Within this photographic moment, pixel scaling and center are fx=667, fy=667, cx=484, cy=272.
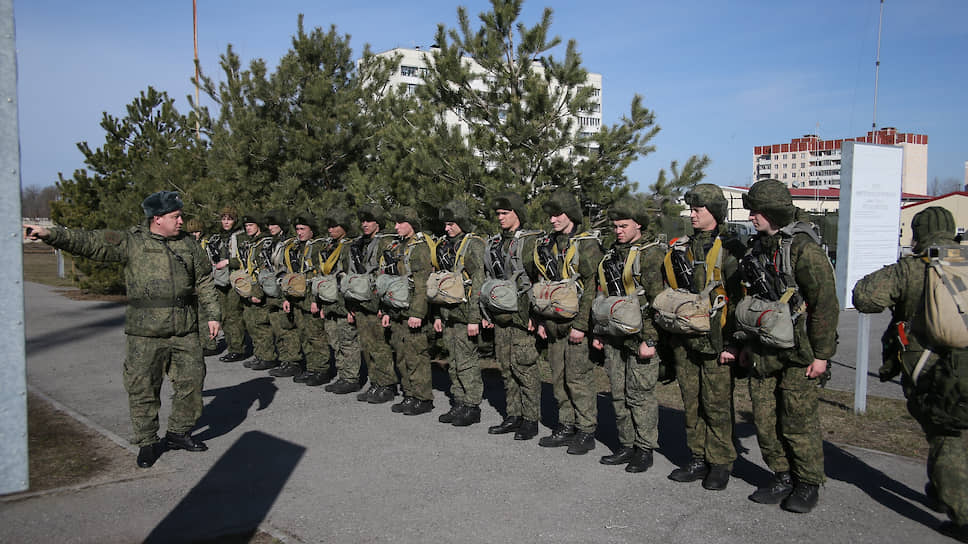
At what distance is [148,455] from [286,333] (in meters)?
3.88

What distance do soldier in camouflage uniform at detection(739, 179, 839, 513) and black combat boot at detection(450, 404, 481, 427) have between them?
2.85 meters

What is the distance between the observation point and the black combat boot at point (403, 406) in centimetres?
708

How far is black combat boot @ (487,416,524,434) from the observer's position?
6.29 metres

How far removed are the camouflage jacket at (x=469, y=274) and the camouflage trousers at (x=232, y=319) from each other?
193 inches

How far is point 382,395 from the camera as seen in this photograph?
25.0 ft

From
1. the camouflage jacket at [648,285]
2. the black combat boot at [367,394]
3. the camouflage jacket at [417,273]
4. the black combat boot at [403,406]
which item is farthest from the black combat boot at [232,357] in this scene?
the camouflage jacket at [648,285]

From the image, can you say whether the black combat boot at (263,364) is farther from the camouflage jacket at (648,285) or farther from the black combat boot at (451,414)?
the camouflage jacket at (648,285)

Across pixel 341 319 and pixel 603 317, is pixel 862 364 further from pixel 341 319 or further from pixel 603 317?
pixel 341 319

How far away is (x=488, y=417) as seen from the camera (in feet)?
22.6

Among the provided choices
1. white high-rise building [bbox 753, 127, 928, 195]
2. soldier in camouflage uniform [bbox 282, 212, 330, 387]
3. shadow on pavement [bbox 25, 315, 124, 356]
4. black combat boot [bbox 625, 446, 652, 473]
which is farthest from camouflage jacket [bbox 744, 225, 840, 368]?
white high-rise building [bbox 753, 127, 928, 195]

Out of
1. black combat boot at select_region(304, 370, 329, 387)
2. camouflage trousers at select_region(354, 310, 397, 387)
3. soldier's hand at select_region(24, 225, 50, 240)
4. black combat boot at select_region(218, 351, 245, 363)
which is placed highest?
soldier's hand at select_region(24, 225, 50, 240)

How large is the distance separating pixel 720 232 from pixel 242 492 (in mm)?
3948

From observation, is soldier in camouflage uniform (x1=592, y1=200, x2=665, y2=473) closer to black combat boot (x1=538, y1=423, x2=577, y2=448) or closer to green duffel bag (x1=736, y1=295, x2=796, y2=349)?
black combat boot (x1=538, y1=423, x2=577, y2=448)

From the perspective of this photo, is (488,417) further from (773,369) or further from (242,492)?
(773,369)
